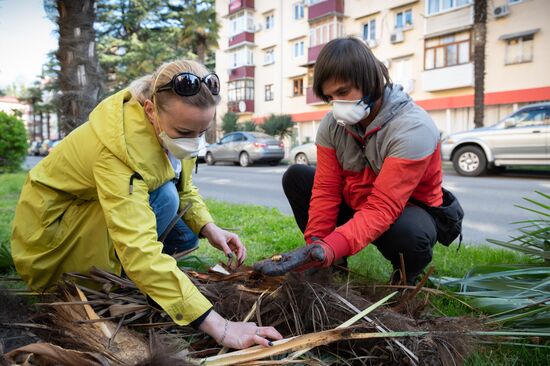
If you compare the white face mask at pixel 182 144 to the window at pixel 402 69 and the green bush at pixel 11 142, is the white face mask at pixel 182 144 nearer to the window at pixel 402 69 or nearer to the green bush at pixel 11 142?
the green bush at pixel 11 142

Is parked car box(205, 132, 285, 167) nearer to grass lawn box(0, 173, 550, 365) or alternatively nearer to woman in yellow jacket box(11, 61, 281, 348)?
grass lawn box(0, 173, 550, 365)

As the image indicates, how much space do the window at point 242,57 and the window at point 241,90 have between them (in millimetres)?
1199

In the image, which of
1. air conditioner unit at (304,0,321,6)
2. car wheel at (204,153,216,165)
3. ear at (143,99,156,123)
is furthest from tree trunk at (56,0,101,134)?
air conditioner unit at (304,0,321,6)

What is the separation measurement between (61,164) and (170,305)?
862 millimetres

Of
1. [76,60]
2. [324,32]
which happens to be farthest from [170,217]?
[324,32]

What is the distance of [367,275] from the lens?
2143 mm

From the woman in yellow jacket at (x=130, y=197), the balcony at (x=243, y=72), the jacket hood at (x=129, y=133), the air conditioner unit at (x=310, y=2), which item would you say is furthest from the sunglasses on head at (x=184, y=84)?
the balcony at (x=243, y=72)

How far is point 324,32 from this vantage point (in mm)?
24250

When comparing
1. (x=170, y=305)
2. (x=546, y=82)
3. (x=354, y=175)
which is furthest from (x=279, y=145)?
(x=170, y=305)

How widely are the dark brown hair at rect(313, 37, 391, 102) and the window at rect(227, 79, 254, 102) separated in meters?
28.1

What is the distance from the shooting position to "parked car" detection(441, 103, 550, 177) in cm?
907

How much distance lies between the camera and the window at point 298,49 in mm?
26263

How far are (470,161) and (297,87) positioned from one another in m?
17.6

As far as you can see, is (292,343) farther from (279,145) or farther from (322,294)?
(279,145)
